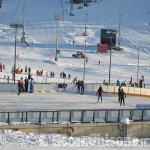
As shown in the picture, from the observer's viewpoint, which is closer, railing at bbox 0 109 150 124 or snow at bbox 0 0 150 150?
snow at bbox 0 0 150 150

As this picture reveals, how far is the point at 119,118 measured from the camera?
21250mm

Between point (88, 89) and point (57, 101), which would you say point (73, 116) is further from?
point (88, 89)

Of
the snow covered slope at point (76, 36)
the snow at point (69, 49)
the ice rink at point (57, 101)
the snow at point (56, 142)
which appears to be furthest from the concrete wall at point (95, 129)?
the snow covered slope at point (76, 36)

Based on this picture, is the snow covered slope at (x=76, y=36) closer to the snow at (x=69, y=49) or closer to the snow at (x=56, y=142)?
the snow at (x=69, y=49)

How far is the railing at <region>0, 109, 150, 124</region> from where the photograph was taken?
19.8 metres

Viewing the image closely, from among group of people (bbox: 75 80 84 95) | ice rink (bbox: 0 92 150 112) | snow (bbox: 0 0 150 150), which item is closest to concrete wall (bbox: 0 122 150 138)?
snow (bbox: 0 0 150 150)

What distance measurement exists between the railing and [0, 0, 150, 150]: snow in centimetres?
95

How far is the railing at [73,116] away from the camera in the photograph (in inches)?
778

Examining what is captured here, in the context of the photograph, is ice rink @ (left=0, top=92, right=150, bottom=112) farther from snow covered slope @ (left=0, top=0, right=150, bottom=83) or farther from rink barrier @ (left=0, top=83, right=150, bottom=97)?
snow covered slope @ (left=0, top=0, right=150, bottom=83)

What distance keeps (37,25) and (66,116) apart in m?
54.1

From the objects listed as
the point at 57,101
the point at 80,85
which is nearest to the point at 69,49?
the point at 80,85

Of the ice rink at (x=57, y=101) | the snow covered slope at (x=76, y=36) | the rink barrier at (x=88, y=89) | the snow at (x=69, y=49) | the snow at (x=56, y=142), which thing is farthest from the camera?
the snow covered slope at (x=76, y=36)

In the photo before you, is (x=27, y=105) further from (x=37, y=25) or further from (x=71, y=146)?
(x=37, y=25)

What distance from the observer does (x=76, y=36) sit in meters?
69.6
